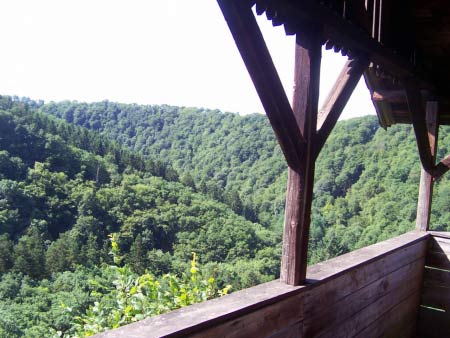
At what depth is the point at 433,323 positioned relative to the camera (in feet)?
10.8

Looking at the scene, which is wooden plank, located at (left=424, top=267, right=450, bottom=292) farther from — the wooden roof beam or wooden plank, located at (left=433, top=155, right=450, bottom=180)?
the wooden roof beam

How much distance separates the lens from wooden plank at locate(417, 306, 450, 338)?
3.27 metres

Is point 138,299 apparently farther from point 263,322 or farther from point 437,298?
point 437,298

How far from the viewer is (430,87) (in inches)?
126

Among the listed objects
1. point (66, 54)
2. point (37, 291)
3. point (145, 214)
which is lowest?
point (37, 291)

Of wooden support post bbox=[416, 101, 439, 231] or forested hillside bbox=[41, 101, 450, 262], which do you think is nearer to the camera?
wooden support post bbox=[416, 101, 439, 231]

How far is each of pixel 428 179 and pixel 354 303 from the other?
168 cm

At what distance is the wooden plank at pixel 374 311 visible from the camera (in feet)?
6.88

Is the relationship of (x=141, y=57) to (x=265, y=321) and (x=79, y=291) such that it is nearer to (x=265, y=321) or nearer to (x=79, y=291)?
(x=79, y=291)

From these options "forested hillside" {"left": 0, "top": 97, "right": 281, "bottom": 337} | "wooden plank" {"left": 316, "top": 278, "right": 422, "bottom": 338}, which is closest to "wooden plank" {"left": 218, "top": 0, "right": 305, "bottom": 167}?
"wooden plank" {"left": 316, "top": 278, "right": 422, "bottom": 338}

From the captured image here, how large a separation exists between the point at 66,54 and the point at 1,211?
3181 centimetres

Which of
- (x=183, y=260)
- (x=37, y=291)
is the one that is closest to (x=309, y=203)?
(x=37, y=291)

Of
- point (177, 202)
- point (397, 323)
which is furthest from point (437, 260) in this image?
point (177, 202)

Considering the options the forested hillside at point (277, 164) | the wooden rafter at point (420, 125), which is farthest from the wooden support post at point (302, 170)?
the forested hillside at point (277, 164)
